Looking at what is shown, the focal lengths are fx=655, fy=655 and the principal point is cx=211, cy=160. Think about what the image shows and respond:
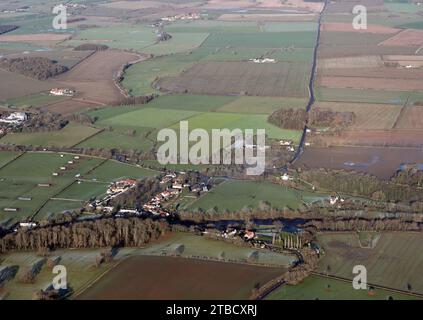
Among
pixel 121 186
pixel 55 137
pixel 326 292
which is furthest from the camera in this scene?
pixel 55 137

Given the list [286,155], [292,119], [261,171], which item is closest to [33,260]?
[261,171]

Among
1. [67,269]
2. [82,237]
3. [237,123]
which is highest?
[82,237]

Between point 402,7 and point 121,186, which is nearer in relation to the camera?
point 121,186

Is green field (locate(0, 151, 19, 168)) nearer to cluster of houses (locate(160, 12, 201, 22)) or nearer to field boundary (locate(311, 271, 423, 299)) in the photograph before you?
field boundary (locate(311, 271, 423, 299))

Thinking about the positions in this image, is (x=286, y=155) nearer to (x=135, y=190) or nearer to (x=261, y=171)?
(x=261, y=171)

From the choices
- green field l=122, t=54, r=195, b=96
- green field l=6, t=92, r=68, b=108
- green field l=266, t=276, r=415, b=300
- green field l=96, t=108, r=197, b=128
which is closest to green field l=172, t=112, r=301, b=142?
green field l=96, t=108, r=197, b=128

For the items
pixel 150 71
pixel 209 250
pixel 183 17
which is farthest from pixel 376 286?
pixel 183 17

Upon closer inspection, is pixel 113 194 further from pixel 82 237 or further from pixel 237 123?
pixel 237 123
